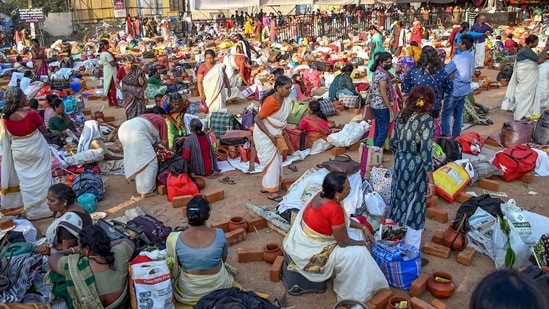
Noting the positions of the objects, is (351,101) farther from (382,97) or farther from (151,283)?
(151,283)

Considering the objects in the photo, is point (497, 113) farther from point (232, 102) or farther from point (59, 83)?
point (59, 83)

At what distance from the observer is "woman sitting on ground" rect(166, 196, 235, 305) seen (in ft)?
13.2

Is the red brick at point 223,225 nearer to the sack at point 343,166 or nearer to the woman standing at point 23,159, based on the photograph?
the sack at point 343,166

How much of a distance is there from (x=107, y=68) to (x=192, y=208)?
8.53 meters

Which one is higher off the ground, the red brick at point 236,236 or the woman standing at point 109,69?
the woman standing at point 109,69

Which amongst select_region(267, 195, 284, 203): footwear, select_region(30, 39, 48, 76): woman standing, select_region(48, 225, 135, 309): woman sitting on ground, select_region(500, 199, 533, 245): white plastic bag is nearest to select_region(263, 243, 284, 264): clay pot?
select_region(267, 195, 284, 203): footwear

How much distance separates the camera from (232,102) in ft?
40.1

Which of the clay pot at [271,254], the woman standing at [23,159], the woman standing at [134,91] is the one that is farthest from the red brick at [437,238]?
the woman standing at [134,91]

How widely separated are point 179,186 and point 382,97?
3133mm

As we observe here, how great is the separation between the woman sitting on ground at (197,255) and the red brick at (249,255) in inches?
36.4

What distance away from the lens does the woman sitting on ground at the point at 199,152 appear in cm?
706

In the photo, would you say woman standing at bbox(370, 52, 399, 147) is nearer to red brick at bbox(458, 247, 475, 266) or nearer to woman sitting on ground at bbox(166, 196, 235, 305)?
red brick at bbox(458, 247, 475, 266)

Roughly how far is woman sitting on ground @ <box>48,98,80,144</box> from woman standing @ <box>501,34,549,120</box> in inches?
314

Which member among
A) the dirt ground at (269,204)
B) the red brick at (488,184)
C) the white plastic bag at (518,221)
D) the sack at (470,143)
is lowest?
the dirt ground at (269,204)
